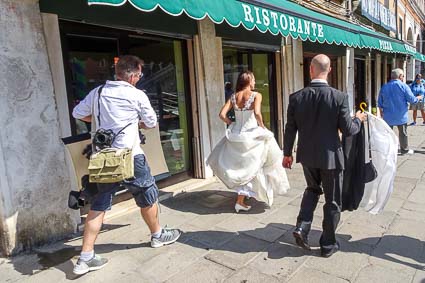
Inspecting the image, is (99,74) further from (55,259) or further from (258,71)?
(258,71)

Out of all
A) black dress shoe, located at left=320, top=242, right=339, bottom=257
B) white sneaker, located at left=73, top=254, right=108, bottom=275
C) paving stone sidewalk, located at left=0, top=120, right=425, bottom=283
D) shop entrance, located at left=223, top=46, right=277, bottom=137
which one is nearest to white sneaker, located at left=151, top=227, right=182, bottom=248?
paving stone sidewalk, located at left=0, top=120, right=425, bottom=283

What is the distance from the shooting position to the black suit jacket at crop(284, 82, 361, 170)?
2.87 metres

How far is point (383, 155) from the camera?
3240mm

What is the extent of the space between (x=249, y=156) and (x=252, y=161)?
0.06 metres

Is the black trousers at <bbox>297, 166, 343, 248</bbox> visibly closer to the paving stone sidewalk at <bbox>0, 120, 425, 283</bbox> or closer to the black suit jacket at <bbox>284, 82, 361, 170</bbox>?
the black suit jacket at <bbox>284, 82, 361, 170</bbox>

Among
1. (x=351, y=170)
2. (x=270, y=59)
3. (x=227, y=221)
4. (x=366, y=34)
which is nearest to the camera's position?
(x=351, y=170)

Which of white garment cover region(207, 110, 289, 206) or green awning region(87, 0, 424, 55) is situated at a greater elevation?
green awning region(87, 0, 424, 55)

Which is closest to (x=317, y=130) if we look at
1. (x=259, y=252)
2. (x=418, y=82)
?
(x=259, y=252)

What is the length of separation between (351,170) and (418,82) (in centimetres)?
1023

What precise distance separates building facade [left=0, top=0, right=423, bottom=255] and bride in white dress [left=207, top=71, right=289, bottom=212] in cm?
75

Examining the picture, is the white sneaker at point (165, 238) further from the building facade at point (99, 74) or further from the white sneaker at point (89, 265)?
the building facade at point (99, 74)

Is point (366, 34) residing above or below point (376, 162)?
above

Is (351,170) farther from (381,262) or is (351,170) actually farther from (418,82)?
(418,82)

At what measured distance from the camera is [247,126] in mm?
4152
